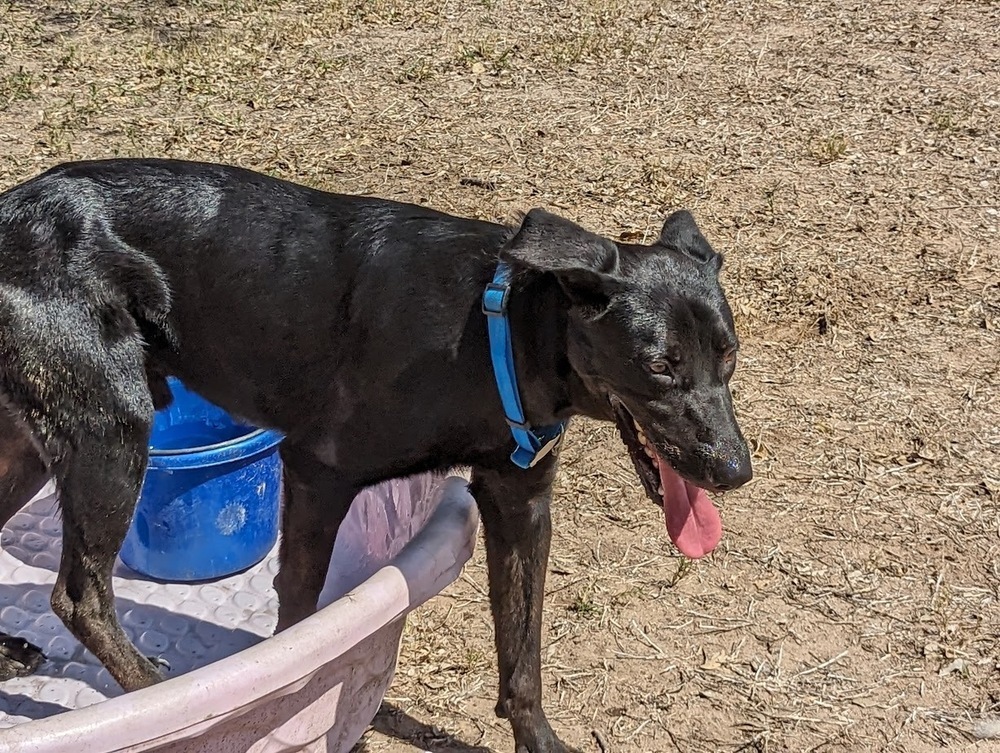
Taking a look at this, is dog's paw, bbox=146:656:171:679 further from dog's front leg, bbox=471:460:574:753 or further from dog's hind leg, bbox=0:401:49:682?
dog's front leg, bbox=471:460:574:753

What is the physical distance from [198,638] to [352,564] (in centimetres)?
57

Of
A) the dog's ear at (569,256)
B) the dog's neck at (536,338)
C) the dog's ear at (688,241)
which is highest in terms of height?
the dog's ear at (569,256)

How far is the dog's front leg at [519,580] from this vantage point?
331 centimetres

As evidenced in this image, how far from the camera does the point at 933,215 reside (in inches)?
250

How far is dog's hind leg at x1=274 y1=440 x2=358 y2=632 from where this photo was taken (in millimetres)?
3256

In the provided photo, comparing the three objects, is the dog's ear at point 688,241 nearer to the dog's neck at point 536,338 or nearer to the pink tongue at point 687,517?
the dog's neck at point 536,338

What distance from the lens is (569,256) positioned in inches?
115

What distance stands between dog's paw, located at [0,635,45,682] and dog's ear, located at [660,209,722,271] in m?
A: 2.39

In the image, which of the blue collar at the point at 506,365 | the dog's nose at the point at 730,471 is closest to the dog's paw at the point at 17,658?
the blue collar at the point at 506,365

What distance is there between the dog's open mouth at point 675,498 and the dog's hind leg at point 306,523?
29.0 inches

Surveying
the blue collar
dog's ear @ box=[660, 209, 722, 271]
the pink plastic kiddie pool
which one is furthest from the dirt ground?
dog's ear @ box=[660, 209, 722, 271]

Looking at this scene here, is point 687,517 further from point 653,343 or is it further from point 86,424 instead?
point 86,424

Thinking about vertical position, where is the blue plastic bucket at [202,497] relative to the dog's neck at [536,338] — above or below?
below

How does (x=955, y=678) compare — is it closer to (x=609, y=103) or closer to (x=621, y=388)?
(x=621, y=388)
